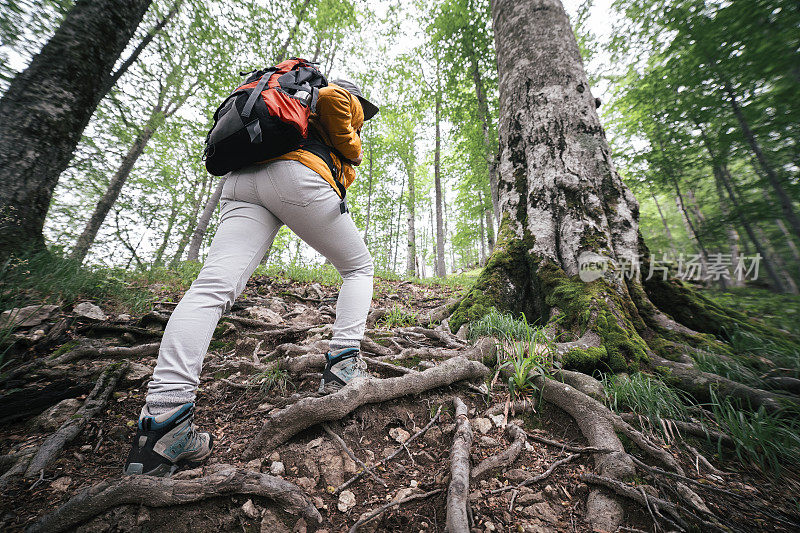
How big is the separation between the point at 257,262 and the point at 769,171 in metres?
3.93

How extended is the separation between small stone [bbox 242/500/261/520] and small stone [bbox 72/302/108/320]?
322 centimetres

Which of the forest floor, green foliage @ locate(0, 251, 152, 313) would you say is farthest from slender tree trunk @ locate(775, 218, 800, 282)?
green foliage @ locate(0, 251, 152, 313)

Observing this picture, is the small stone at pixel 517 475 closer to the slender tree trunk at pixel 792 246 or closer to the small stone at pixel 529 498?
the small stone at pixel 529 498

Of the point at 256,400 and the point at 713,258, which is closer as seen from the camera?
the point at 256,400

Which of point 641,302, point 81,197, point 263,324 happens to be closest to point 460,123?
point 641,302

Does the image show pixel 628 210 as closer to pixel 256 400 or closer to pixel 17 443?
pixel 256 400

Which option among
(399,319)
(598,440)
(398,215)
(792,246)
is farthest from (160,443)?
(398,215)

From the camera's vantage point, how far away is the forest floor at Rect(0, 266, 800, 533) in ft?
4.15

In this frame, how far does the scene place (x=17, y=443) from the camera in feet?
5.53

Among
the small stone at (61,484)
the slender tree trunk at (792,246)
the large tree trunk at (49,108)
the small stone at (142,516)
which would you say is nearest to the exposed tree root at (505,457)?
the small stone at (142,516)

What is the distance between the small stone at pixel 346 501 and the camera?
141 centimetres

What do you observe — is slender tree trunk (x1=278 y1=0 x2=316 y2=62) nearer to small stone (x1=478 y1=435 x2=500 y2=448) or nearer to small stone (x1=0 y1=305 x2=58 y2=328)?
small stone (x1=0 y1=305 x2=58 y2=328)

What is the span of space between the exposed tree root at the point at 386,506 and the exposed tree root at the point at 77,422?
172 centimetres

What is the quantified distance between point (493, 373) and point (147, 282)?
5.80 metres
